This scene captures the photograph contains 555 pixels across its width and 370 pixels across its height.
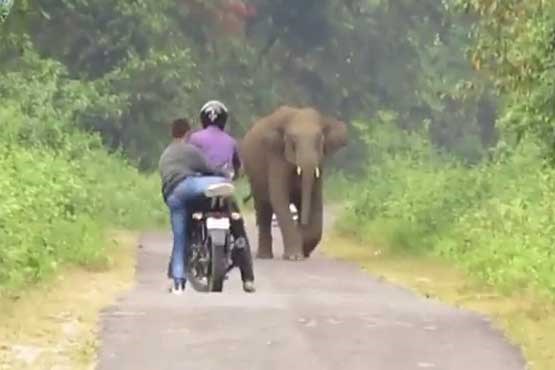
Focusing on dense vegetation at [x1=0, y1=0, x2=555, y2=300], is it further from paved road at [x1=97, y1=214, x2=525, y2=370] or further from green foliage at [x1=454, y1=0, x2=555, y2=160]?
paved road at [x1=97, y1=214, x2=525, y2=370]

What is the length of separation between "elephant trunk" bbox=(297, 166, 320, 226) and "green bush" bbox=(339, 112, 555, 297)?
122cm

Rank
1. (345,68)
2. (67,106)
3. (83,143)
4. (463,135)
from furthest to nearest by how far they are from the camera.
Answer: (463,135), (345,68), (67,106), (83,143)

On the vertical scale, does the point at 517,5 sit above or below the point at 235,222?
above

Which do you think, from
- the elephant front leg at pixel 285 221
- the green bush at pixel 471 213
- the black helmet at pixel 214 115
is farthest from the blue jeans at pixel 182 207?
the elephant front leg at pixel 285 221

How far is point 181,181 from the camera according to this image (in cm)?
1519

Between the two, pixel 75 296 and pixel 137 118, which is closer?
pixel 75 296

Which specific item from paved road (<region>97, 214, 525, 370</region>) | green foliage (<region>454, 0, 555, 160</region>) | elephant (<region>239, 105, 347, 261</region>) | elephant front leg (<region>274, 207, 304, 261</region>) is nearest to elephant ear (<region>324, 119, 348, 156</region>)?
elephant (<region>239, 105, 347, 261</region>)

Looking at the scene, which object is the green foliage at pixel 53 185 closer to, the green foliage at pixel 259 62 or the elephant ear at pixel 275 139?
the green foliage at pixel 259 62

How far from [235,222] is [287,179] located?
9.04 m

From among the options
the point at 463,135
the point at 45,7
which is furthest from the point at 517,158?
the point at 463,135

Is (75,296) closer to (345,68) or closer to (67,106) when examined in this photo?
(67,106)

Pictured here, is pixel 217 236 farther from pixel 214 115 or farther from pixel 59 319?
pixel 59 319

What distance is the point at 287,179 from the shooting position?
954 inches

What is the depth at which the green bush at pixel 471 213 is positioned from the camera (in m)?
16.5
